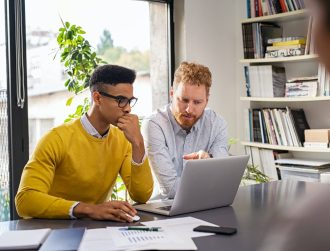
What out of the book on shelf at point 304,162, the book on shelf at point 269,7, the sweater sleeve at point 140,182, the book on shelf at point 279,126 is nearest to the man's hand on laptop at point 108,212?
the sweater sleeve at point 140,182

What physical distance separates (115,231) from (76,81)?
1911mm

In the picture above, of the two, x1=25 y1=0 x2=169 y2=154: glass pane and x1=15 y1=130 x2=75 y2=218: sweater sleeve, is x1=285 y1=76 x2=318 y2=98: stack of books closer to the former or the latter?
x1=25 y1=0 x2=169 y2=154: glass pane

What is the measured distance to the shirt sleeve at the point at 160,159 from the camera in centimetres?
214

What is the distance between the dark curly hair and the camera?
6.81ft

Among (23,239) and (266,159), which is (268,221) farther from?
(266,159)

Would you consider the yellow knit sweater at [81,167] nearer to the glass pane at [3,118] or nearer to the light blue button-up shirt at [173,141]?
the light blue button-up shirt at [173,141]

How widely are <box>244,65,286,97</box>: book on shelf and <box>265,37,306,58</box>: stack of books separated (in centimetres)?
12

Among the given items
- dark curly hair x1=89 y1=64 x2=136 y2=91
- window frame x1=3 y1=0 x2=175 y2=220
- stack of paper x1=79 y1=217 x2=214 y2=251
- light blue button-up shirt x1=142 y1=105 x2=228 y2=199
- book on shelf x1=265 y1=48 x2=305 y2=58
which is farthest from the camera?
book on shelf x1=265 y1=48 x2=305 y2=58

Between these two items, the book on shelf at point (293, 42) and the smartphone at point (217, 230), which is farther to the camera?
the book on shelf at point (293, 42)

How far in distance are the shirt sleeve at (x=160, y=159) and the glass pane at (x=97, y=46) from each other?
3.27ft

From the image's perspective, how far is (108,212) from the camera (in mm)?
1554

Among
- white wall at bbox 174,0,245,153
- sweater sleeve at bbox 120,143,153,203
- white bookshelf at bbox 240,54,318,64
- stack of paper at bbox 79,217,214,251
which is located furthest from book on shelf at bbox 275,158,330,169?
stack of paper at bbox 79,217,214,251

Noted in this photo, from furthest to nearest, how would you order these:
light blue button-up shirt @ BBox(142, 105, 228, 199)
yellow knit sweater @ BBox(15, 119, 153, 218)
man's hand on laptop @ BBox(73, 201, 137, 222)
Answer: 1. light blue button-up shirt @ BBox(142, 105, 228, 199)
2. yellow knit sweater @ BBox(15, 119, 153, 218)
3. man's hand on laptop @ BBox(73, 201, 137, 222)

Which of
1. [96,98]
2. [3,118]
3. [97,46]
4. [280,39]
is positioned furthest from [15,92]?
[280,39]
